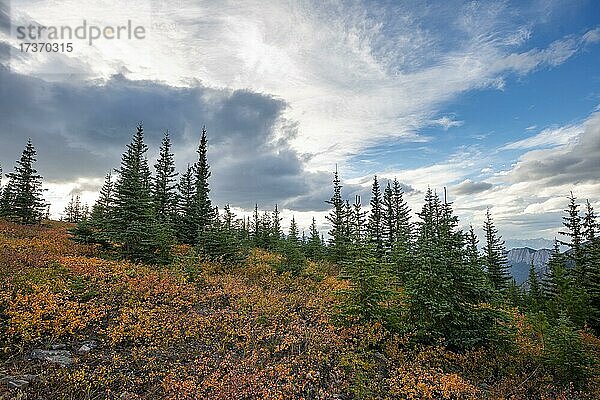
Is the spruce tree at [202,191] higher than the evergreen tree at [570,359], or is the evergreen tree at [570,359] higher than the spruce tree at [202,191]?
the spruce tree at [202,191]

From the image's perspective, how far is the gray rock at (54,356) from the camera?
9.37 m

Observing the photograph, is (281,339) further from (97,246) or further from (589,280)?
(589,280)

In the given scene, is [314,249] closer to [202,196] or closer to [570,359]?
[202,196]

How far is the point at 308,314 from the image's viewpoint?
15.3 m

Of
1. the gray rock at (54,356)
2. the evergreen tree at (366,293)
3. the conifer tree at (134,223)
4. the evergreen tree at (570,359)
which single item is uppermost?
the conifer tree at (134,223)

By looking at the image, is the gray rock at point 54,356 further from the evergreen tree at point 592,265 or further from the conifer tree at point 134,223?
the evergreen tree at point 592,265

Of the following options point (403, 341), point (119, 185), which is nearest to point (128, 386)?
point (403, 341)

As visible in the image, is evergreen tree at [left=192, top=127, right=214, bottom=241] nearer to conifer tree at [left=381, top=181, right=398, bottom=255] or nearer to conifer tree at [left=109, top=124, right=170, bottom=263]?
conifer tree at [left=109, top=124, right=170, bottom=263]

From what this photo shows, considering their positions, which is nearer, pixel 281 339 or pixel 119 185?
pixel 281 339

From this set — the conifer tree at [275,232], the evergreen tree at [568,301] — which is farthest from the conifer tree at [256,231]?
the evergreen tree at [568,301]

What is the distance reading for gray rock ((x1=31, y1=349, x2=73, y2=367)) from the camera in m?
9.37

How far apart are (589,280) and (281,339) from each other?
23.7 metres

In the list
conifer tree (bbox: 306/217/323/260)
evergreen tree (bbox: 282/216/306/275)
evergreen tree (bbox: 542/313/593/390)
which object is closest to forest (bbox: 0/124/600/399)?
evergreen tree (bbox: 542/313/593/390)

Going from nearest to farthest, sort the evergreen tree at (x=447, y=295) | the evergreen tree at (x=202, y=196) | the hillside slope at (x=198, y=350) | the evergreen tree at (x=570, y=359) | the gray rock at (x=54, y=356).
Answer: the hillside slope at (x=198, y=350) < the gray rock at (x=54, y=356) < the evergreen tree at (x=570, y=359) < the evergreen tree at (x=447, y=295) < the evergreen tree at (x=202, y=196)
